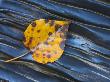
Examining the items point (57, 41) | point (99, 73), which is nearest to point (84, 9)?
point (57, 41)

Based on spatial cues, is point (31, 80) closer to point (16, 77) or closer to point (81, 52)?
point (16, 77)

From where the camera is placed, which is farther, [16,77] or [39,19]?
[39,19]

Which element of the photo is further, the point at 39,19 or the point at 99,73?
the point at 39,19

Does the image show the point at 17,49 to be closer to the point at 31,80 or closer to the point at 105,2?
the point at 31,80

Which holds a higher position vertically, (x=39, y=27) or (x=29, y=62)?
(x=39, y=27)

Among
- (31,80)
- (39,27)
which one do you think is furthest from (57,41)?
(31,80)

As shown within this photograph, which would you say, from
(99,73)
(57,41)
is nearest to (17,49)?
(57,41)

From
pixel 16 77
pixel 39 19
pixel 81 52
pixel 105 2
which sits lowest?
pixel 16 77

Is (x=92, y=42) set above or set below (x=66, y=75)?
above
